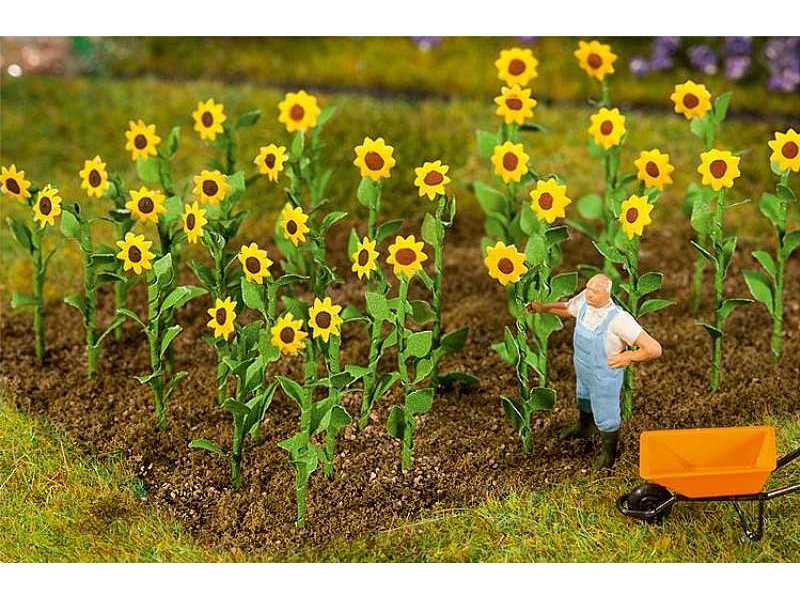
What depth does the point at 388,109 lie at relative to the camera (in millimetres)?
6855

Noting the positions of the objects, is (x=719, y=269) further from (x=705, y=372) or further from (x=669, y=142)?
(x=669, y=142)

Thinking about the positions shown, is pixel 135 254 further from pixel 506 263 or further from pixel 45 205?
pixel 506 263

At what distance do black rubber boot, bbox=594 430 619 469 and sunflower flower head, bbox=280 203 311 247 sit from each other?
1141 millimetres

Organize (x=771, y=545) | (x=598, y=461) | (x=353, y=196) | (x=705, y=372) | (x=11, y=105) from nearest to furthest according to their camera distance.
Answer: (x=771, y=545), (x=598, y=461), (x=705, y=372), (x=353, y=196), (x=11, y=105)

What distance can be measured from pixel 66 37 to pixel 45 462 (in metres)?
3.61

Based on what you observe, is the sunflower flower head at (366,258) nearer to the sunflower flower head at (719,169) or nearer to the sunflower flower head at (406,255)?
the sunflower flower head at (406,255)

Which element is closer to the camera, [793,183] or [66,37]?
[793,183]

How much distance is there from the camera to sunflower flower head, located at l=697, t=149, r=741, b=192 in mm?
Result: 4555

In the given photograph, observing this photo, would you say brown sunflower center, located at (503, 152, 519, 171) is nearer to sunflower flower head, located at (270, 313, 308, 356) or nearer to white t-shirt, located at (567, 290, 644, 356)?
white t-shirt, located at (567, 290, 644, 356)

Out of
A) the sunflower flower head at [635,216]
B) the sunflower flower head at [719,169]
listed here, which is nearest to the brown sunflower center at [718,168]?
the sunflower flower head at [719,169]

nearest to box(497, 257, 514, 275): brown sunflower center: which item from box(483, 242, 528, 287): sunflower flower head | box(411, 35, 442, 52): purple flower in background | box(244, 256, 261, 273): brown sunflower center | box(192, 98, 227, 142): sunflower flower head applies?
box(483, 242, 528, 287): sunflower flower head

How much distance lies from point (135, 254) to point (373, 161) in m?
0.83

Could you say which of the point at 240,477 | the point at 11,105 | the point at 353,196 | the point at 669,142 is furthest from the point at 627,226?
the point at 11,105

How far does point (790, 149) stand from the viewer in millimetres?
4590
